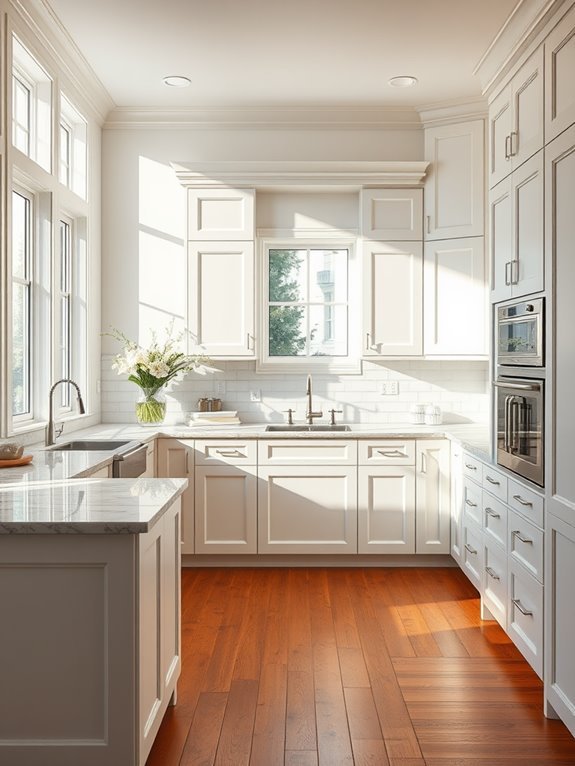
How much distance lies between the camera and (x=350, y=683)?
297 cm

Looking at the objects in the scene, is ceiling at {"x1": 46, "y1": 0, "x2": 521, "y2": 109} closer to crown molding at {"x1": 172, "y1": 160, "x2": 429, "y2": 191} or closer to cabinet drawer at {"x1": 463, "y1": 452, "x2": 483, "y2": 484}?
crown molding at {"x1": 172, "y1": 160, "x2": 429, "y2": 191}

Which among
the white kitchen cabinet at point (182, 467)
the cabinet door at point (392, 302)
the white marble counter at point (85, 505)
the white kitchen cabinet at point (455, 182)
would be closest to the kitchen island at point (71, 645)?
the white marble counter at point (85, 505)

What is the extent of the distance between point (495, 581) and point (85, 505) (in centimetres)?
214

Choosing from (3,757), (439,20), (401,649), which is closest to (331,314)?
(439,20)

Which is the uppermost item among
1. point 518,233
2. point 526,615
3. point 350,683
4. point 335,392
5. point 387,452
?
point 518,233

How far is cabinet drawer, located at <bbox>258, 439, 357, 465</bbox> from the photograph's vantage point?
4.55 meters

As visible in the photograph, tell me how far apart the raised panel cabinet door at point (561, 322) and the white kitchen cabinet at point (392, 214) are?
6.95 ft

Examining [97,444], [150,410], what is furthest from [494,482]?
[150,410]

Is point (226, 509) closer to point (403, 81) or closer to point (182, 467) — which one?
point (182, 467)

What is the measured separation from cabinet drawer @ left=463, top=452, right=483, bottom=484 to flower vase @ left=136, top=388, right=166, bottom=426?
203 centimetres

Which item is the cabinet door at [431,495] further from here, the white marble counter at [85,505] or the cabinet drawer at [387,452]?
the white marble counter at [85,505]

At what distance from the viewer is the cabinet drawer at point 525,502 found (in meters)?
2.81

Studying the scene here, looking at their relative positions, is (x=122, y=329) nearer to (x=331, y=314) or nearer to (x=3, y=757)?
(x=331, y=314)

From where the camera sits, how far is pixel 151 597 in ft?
7.26
